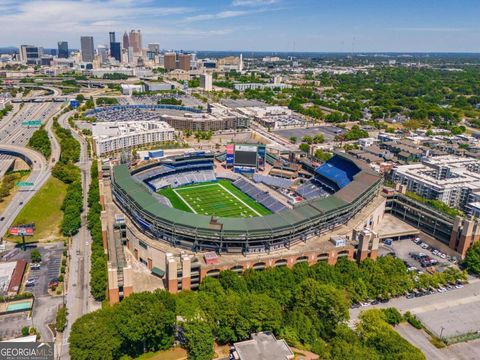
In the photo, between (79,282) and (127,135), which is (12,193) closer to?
(79,282)

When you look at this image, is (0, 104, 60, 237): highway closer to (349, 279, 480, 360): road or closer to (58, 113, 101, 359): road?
(58, 113, 101, 359): road

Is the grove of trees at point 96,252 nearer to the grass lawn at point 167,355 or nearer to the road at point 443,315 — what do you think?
the grass lawn at point 167,355

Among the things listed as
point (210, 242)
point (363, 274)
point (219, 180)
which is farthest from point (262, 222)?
point (219, 180)

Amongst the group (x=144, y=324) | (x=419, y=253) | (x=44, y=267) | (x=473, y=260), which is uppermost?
(x=144, y=324)

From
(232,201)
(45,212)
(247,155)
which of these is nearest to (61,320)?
(45,212)

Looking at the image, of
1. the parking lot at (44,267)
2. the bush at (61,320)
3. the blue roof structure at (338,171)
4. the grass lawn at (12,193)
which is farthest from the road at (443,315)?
the grass lawn at (12,193)

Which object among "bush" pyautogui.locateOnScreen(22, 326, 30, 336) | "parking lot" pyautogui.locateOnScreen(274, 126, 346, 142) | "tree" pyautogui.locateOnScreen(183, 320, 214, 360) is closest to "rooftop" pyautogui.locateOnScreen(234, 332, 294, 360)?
"tree" pyautogui.locateOnScreen(183, 320, 214, 360)

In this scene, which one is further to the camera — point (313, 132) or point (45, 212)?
point (313, 132)
